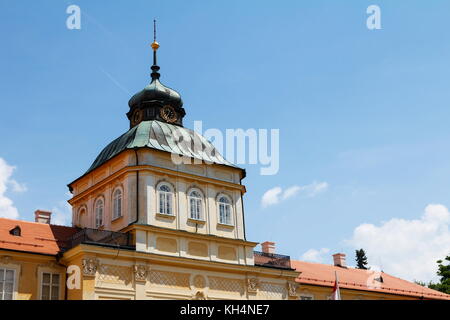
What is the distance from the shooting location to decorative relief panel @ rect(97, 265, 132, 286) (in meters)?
26.4

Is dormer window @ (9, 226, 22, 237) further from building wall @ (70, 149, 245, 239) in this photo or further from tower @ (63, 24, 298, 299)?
building wall @ (70, 149, 245, 239)

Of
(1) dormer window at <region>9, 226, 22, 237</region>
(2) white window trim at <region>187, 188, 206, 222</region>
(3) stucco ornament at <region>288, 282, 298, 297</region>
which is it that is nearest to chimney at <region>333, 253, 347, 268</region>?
(3) stucco ornament at <region>288, 282, 298, 297</region>

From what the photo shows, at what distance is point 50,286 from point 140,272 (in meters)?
4.08

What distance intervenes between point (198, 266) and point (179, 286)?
4.76 ft

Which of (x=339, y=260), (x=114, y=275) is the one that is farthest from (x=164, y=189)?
(x=339, y=260)

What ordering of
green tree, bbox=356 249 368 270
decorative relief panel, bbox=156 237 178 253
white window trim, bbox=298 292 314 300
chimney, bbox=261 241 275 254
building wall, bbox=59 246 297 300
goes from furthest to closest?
1. green tree, bbox=356 249 368 270
2. chimney, bbox=261 241 275 254
3. white window trim, bbox=298 292 314 300
4. decorative relief panel, bbox=156 237 178 253
5. building wall, bbox=59 246 297 300

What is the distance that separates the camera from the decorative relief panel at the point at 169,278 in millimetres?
27984

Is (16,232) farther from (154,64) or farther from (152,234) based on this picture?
(154,64)

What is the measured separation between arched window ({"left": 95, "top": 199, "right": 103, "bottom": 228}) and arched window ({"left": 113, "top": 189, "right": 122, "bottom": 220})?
143 cm

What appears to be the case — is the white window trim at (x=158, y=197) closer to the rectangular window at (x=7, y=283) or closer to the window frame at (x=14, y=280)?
the window frame at (x=14, y=280)

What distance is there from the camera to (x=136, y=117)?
3584cm

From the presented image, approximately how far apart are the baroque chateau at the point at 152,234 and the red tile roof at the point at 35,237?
58mm

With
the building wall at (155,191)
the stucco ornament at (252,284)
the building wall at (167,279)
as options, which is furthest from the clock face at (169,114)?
the stucco ornament at (252,284)
